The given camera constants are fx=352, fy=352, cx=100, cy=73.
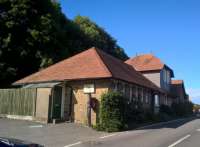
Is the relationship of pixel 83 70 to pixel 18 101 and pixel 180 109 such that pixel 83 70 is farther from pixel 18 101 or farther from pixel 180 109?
pixel 180 109

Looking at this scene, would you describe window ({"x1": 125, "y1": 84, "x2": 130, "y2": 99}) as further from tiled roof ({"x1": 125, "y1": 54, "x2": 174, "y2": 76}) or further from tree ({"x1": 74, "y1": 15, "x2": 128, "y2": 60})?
tree ({"x1": 74, "y1": 15, "x2": 128, "y2": 60})

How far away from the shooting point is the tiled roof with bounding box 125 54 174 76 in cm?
4403

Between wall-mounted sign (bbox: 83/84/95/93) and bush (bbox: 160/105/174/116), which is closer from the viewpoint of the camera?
wall-mounted sign (bbox: 83/84/95/93)

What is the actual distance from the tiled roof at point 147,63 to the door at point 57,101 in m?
20.4

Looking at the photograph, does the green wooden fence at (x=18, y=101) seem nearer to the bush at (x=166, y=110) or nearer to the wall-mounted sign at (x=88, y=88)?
the wall-mounted sign at (x=88, y=88)

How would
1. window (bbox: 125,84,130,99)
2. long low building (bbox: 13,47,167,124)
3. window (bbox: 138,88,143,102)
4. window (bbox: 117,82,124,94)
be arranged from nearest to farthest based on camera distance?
long low building (bbox: 13,47,167,124), window (bbox: 117,82,124,94), window (bbox: 125,84,130,99), window (bbox: 138,88,143,102)

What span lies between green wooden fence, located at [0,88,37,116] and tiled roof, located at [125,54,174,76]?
2130 centimetres

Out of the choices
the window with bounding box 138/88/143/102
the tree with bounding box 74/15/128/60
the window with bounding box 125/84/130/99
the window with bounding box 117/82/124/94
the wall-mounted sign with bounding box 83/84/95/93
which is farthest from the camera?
the tree with bounding box 74/15/128/60

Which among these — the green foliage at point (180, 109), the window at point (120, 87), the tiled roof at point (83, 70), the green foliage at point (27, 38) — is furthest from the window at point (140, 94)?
the green foliage at point (180, 109)

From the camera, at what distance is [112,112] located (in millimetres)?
21734

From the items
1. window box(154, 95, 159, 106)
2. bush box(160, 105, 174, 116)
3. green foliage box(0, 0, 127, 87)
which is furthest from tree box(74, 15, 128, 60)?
bush box(160, 105, 174, 116)

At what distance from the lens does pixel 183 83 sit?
59.9 m

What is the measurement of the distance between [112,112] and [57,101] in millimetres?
5366

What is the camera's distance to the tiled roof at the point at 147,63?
144 ft
